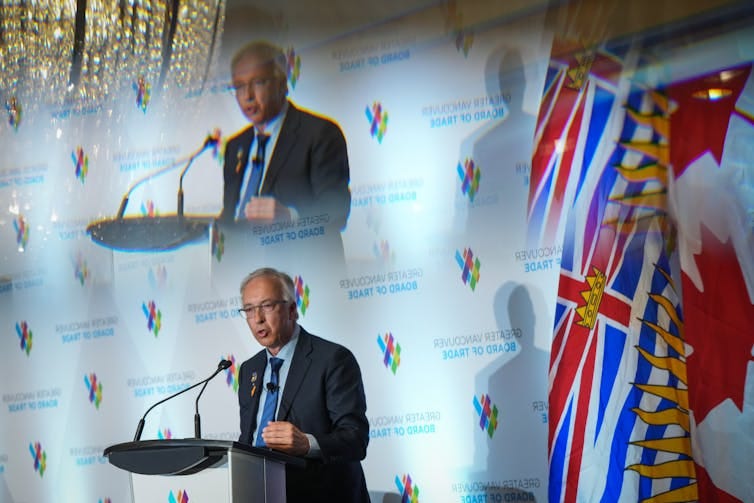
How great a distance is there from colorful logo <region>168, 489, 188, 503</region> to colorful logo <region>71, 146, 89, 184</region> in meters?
2.67

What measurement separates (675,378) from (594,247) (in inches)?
25.8

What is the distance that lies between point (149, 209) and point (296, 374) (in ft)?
5.56

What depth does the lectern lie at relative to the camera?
2973 millimetres

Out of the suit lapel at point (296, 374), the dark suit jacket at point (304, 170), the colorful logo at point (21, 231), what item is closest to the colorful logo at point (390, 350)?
the dark suit jacket at point (304, 170)

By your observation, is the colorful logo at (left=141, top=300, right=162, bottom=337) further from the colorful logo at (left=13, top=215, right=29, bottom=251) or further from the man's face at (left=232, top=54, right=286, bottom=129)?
the man's face at (left=232, top=54, right=286, bottom=129)

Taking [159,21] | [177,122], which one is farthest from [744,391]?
[159,21]

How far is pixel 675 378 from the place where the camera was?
3.89m

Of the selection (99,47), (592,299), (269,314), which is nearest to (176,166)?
(99,47)

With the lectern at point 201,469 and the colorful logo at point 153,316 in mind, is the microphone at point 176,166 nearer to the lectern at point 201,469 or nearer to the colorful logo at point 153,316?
the colorful logo at point 153,316

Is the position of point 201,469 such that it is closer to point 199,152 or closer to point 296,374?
point 296,374

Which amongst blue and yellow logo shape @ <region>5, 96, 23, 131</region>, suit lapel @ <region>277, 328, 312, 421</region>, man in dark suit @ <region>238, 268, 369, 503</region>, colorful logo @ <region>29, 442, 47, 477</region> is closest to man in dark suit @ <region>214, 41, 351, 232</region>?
man in dark suit @ <region>238, 268, 369, 503</region>

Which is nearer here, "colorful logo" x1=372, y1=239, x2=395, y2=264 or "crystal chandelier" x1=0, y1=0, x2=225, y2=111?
"colorful logo" x1=372, y1=239, x2=395, y2=264

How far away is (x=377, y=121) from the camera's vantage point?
4.83m

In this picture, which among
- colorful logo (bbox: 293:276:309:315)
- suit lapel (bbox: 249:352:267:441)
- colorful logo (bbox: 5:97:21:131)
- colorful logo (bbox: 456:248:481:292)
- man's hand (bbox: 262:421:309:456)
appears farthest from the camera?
colorful logo (bbox: 5:97:21:131)
